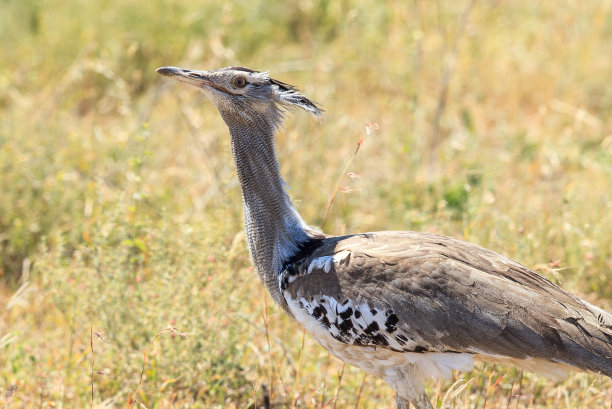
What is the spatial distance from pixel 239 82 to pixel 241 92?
0.04 m

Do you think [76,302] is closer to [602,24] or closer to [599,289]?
[599,289]

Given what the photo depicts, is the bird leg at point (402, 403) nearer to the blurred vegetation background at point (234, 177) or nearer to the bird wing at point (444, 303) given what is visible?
the blurred vegetation background at point (234, 177)

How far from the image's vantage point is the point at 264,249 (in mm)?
3012

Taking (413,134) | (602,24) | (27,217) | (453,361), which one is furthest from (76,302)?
(602,24)

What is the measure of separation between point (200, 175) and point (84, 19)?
2079 mm

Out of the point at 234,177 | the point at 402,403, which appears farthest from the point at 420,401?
the point at 234,177

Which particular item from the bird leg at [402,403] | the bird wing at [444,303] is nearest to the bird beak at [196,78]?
the bird wing at [444,303]

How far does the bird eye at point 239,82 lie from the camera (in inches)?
118

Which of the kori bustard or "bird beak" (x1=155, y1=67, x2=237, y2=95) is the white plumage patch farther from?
"bird beak" (x1=155, y1=67, x2=237, y2=95)

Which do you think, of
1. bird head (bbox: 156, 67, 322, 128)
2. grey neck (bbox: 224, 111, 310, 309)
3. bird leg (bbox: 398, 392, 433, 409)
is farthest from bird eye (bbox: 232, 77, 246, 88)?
bird leg (bbox: 398, 392, 433, 409)

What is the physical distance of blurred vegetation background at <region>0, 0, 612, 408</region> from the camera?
334 centimetres

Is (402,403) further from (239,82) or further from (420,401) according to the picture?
(239,82)

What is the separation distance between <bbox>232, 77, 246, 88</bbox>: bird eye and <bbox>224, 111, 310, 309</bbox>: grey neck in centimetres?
13

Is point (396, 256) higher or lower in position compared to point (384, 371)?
higher
